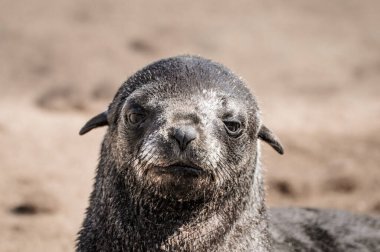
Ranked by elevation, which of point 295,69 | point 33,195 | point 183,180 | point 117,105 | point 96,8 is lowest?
point 183,180

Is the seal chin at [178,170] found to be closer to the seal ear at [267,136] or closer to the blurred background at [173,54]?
the seal ear at [267,136]

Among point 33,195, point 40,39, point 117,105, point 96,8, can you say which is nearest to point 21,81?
point 40,39

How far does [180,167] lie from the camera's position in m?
4.37

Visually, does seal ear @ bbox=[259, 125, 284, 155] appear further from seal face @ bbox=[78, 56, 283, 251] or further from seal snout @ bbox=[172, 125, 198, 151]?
seal snout @ bbox=[172, 125, 198, 151]

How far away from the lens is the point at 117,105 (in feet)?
16.6

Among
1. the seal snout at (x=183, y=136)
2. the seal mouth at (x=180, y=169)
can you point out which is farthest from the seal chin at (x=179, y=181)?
the seal snout at (x=183, y=136)

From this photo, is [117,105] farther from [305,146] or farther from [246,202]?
[305,146]

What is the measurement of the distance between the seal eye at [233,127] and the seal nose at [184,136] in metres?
0.47

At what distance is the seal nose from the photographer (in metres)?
4.24

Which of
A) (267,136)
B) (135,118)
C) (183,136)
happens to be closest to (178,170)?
(183,136)

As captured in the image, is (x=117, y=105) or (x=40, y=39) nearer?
(x=117, y=105)

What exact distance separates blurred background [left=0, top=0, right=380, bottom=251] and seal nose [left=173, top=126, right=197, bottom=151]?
11.9 feet

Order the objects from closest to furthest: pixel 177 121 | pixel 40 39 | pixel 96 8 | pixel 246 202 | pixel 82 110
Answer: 1. pixel 177 121
2. pixel 246 202
3. pixel 82 110
4. pixel 40 39
5. pixel 96 8

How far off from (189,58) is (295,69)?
28.1ft
